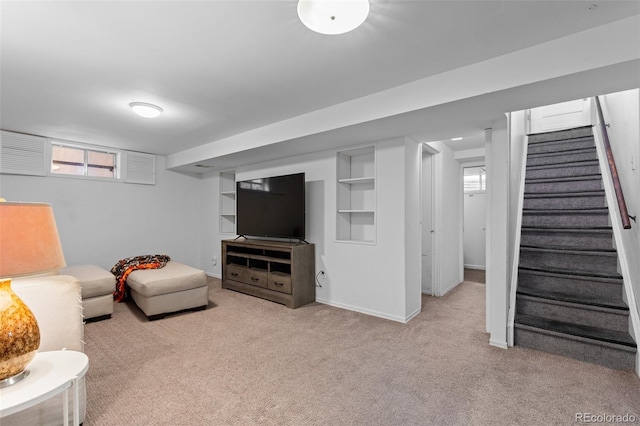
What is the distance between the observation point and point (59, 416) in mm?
1601

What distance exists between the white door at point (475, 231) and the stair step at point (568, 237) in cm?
335

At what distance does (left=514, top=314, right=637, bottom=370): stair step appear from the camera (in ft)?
7.38

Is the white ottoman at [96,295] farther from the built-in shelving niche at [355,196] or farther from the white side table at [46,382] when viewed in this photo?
the built-in shelving niche at [355,196]

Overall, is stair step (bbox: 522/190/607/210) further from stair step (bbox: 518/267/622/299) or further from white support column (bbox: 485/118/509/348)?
white support column (bbox: 485/118/509/348)

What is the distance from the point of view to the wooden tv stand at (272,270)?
383cm

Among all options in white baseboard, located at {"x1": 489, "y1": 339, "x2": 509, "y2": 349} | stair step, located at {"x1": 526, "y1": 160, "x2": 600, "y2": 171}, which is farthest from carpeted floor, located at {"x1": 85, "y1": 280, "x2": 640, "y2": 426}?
stair step, located at {"x1": 526, "y1": 160, "x2": 600, "y2": 171}

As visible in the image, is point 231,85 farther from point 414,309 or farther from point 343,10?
point 414,309

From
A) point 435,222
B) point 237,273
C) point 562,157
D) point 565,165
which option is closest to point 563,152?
point 562,157

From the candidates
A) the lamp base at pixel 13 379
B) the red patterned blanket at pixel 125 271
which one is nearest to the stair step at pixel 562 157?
the lamp base at pixel 13 379

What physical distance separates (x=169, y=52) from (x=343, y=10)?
132 cm

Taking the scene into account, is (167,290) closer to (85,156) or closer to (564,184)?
(85,156)

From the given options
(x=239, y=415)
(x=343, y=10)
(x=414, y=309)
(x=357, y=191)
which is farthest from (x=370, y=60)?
(x=414, y=309)

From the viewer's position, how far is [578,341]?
241 cm

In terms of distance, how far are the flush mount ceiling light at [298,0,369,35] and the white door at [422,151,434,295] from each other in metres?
3.22
